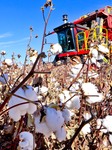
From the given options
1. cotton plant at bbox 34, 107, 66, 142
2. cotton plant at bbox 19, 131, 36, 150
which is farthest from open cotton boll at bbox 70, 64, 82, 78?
cotton plant at bbox 34, 107, 66, 142

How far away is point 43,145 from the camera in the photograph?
63.9 inches

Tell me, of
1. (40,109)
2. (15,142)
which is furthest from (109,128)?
(40,109)

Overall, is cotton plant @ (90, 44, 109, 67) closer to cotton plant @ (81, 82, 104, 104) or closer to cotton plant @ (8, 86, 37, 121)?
cotton plant @ (81, 82, 104, 104)

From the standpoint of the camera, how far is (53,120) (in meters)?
0.77

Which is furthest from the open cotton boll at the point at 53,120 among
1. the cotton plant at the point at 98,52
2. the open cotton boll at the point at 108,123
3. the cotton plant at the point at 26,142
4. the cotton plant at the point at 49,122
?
the cotton plant at the point at 98,52

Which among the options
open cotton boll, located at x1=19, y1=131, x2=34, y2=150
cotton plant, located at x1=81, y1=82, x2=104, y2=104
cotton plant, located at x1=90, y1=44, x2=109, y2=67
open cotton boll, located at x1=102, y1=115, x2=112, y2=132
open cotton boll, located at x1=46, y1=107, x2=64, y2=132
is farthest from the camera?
cotton plant, located at x1=90, y1=44, x2=109, y2=67

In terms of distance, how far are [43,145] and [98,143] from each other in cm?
42

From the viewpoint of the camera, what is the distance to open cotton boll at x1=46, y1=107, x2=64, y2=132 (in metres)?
0.77

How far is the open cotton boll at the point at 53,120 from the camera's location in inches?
30.5

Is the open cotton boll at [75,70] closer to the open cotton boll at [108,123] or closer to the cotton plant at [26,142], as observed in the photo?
the open cotton boll at [108,123]

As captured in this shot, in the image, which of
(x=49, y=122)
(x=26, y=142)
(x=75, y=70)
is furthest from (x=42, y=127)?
(x=75, y=70)

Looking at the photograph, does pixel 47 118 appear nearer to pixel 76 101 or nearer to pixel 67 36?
pixel 76 101

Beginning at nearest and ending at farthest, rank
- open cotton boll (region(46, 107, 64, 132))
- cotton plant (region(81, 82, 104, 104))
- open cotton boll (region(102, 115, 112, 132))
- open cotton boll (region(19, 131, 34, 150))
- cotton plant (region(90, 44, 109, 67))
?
open cotton boll (region(46, 107, 64, 132)) < open cotton boll (region(19, 131, 34, 150)) < cotton plant (region(81, 82, 104, 104)) < open cotton boll (region(102, 115, 112, 132)) < cotton plant (region(90, 44, 109, 67))

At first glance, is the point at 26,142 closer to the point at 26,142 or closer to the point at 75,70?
the point at 26,142
